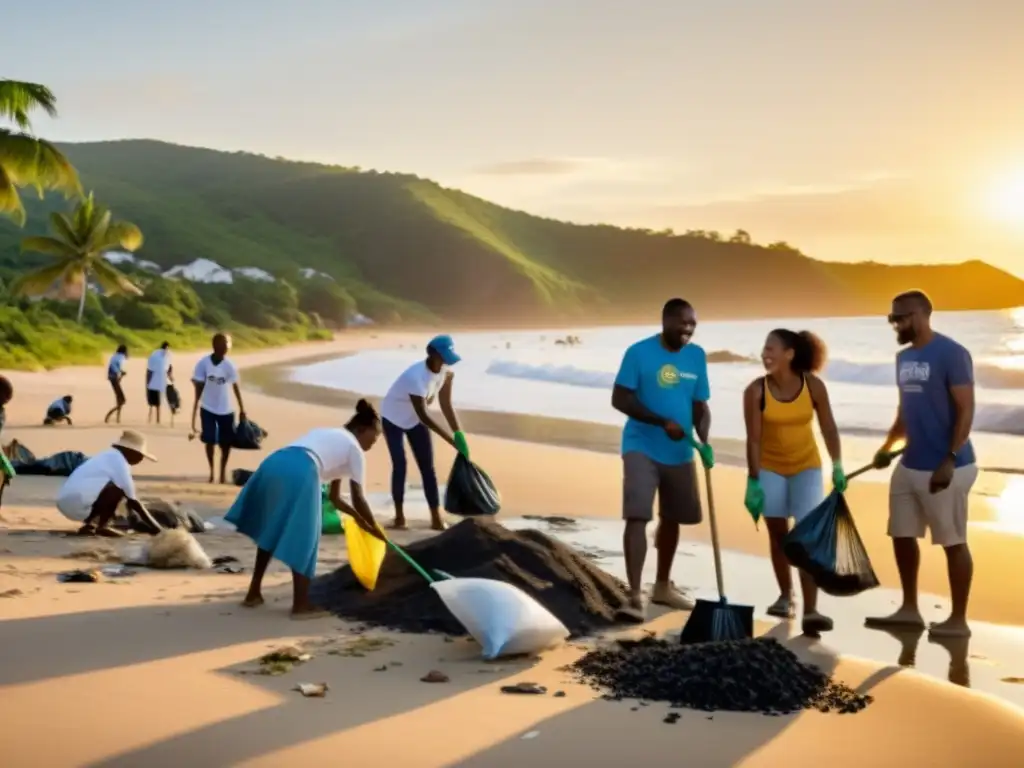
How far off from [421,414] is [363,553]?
9.49 ft

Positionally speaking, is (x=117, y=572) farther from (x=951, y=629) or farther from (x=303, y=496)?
(x=951, y=629)

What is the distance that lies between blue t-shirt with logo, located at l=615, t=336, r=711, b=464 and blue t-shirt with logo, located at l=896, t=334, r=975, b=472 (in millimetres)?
1169

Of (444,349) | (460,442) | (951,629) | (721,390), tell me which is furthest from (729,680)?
(721,390)

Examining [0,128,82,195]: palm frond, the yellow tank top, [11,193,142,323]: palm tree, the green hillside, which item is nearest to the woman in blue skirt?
the yellow tank top

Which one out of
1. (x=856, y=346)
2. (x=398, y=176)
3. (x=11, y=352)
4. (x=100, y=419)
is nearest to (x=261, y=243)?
(x=398, y=176)

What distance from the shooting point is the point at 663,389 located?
6.89 m

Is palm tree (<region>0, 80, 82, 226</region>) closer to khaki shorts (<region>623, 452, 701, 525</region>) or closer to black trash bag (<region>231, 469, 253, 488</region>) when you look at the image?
black trash bag (<region>231, 469, 253, 488</region>)

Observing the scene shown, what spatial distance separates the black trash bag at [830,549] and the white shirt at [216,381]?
7090mm

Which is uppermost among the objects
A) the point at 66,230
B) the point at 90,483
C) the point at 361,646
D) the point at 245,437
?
the point at 66,230

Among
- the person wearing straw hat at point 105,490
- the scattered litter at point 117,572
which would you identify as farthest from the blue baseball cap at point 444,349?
the scattered litter at point 117,572

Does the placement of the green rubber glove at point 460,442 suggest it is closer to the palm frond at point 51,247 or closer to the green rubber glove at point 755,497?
the green rubber glove at point 755,497

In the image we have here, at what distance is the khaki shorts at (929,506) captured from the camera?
657cm

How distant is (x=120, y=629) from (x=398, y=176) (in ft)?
630

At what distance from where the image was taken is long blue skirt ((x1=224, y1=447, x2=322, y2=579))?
633 cm
